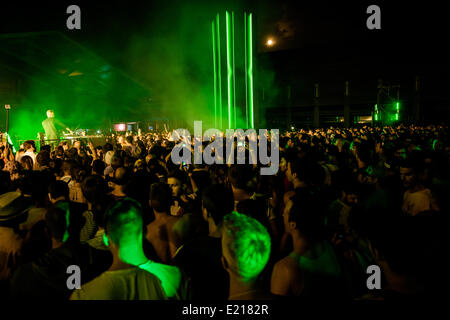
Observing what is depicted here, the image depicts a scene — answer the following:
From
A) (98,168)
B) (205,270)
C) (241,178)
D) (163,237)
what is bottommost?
(205,270)

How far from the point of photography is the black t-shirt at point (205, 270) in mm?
2188

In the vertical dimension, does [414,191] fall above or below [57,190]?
below

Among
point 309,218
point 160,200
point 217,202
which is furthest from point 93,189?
point 309,218

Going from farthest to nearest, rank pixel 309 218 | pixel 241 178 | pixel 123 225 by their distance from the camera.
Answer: pixel 241 178, pixel 309 218, pixel 123 225

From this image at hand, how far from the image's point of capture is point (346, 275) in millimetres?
2031

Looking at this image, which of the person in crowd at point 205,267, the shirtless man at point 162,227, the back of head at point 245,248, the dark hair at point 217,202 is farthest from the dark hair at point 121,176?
the back of head at point 245,248

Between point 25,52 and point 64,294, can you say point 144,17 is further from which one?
point 64,294

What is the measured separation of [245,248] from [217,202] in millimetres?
1139

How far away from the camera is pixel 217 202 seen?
8.59 ft

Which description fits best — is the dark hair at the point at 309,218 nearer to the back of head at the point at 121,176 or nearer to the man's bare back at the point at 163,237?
the man's bare back at the point at 163,237

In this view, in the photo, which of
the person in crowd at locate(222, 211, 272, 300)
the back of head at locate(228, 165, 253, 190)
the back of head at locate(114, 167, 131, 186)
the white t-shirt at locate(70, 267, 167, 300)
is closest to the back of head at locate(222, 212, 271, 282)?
the person in crowd at locate(222, 211, 272, 300)

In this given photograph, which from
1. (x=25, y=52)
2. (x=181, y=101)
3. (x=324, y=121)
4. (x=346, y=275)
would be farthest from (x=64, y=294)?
(x=324, y=121)

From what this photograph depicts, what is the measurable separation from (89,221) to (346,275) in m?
2.36

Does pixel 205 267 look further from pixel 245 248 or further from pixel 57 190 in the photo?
pixel 57 190
